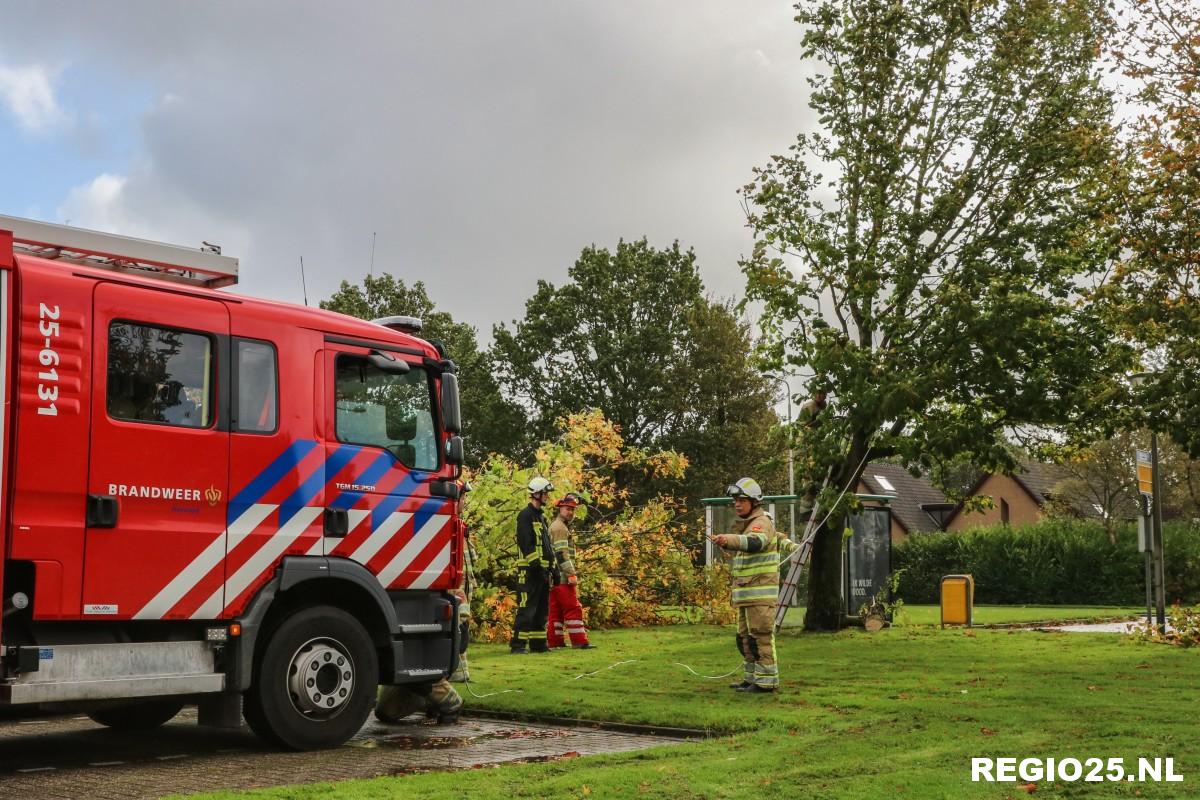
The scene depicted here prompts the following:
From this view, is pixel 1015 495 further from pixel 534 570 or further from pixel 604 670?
pixel 604 670

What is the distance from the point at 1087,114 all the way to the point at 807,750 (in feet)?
44.4

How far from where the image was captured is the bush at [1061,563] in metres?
36.6

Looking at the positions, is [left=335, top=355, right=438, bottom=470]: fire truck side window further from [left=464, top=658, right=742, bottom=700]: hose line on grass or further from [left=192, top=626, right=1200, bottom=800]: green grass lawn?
[left=464, top=658, right=742, bottom=700]: hose line on grass

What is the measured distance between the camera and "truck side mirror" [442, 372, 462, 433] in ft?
34.0

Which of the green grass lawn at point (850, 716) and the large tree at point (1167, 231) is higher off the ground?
the large tree at point (1167, 231)

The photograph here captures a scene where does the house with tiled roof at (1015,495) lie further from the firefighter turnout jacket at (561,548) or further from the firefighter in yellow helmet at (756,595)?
the firefighter in yellow helmet at (756,595)

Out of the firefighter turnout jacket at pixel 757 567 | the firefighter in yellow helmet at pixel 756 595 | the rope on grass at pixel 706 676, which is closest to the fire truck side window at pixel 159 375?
the firefighter in yellow helmet at pixel 756 595

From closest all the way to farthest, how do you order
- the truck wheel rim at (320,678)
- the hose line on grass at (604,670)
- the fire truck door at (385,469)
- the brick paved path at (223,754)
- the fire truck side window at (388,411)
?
the brick paved path at (223,754) → the truck wheel rim at (320,678) → the fire truck door at (385,469) → the fire truck side window at (388,411) → the hose line on grass at (604,670)

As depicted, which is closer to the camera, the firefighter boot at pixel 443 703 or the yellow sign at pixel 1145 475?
the firefighter boot at pixel 443 703

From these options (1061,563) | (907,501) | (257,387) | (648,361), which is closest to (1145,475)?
(257,387)

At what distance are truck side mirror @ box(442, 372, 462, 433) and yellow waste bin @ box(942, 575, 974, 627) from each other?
49.0 feet

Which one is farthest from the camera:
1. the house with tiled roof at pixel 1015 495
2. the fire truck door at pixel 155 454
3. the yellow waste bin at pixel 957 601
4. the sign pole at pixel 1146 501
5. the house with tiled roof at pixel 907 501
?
the house with tiled roof at pixel 907 501

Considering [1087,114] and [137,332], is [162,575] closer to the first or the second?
[137,332]

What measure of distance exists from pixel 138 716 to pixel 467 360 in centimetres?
4789
